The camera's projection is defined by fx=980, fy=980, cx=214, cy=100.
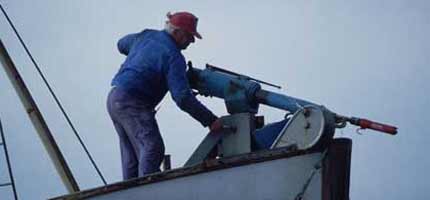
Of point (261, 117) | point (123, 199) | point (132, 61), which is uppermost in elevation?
point (132, 61)

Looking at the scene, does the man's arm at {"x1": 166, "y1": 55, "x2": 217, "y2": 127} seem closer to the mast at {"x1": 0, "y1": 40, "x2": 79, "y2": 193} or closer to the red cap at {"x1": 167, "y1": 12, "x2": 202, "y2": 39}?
the red cap at {"x1": 167, "y1": 12, "x2": 202, "y2": 39}

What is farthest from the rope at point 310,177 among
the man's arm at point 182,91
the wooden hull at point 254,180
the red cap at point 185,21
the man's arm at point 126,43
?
the man's arm at point 126,43

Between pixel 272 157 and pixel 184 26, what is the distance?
1872 mm

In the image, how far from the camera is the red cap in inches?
370

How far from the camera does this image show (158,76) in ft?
29.8

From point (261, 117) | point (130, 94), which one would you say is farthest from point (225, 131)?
point (130, 94)

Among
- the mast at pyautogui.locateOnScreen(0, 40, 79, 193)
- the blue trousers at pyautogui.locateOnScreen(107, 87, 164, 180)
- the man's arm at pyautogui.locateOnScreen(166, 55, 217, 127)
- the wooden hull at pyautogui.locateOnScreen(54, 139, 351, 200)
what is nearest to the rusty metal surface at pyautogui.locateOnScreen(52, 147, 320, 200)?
the wooden hull at pyautogui.locateOnScreen(54, 139, 351, 200)

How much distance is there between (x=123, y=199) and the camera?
25.3ft

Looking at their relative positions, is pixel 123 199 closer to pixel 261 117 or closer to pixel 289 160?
pixel 289 160

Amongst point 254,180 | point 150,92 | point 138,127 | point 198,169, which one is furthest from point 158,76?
point 254,180

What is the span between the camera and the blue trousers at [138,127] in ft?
29.5

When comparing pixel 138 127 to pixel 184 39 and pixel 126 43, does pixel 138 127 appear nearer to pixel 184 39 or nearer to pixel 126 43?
pixel 184 39

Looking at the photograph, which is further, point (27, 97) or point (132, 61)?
point (27, 97)

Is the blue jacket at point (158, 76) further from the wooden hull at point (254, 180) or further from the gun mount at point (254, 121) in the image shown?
the wooden hull at point (254, 180)
